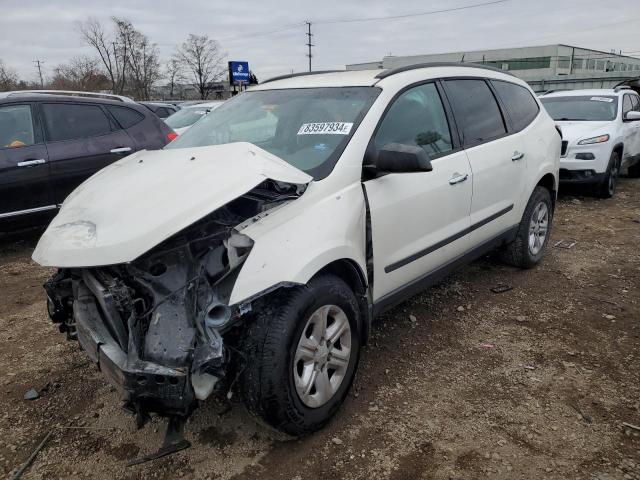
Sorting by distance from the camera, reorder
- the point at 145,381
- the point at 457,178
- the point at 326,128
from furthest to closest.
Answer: the point at 457,178 < the point at 326,128 < the point at 145,381

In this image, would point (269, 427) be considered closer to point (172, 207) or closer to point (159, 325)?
point (159, 325)

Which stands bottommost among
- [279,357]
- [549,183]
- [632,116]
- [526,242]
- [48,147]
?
[526,242]

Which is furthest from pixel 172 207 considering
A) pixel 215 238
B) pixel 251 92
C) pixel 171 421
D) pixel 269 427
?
pixel 251 92

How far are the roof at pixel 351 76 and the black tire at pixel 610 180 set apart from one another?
15.8 feet

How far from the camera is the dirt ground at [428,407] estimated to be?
7.67 feet

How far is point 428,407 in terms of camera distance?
2738 mm

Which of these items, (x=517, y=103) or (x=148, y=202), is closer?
(x=148, y=202)

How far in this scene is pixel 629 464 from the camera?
2.29 m

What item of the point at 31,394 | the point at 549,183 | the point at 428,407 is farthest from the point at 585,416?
the point at 31,394

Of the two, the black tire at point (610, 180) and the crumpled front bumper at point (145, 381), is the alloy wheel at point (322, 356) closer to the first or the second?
the crumpled front bumper at point (145, 381)

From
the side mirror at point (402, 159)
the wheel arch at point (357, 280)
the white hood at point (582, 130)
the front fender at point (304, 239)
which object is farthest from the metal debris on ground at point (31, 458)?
the white hood at point (582, 130)

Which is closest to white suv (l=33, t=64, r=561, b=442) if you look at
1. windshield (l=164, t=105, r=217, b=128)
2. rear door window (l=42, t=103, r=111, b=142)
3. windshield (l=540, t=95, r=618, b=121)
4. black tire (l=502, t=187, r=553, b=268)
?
black tire (l=502, t=187, r=553, b=268)

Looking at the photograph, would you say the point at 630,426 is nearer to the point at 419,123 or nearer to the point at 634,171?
the point at 419,123

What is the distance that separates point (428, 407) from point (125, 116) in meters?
5.13
